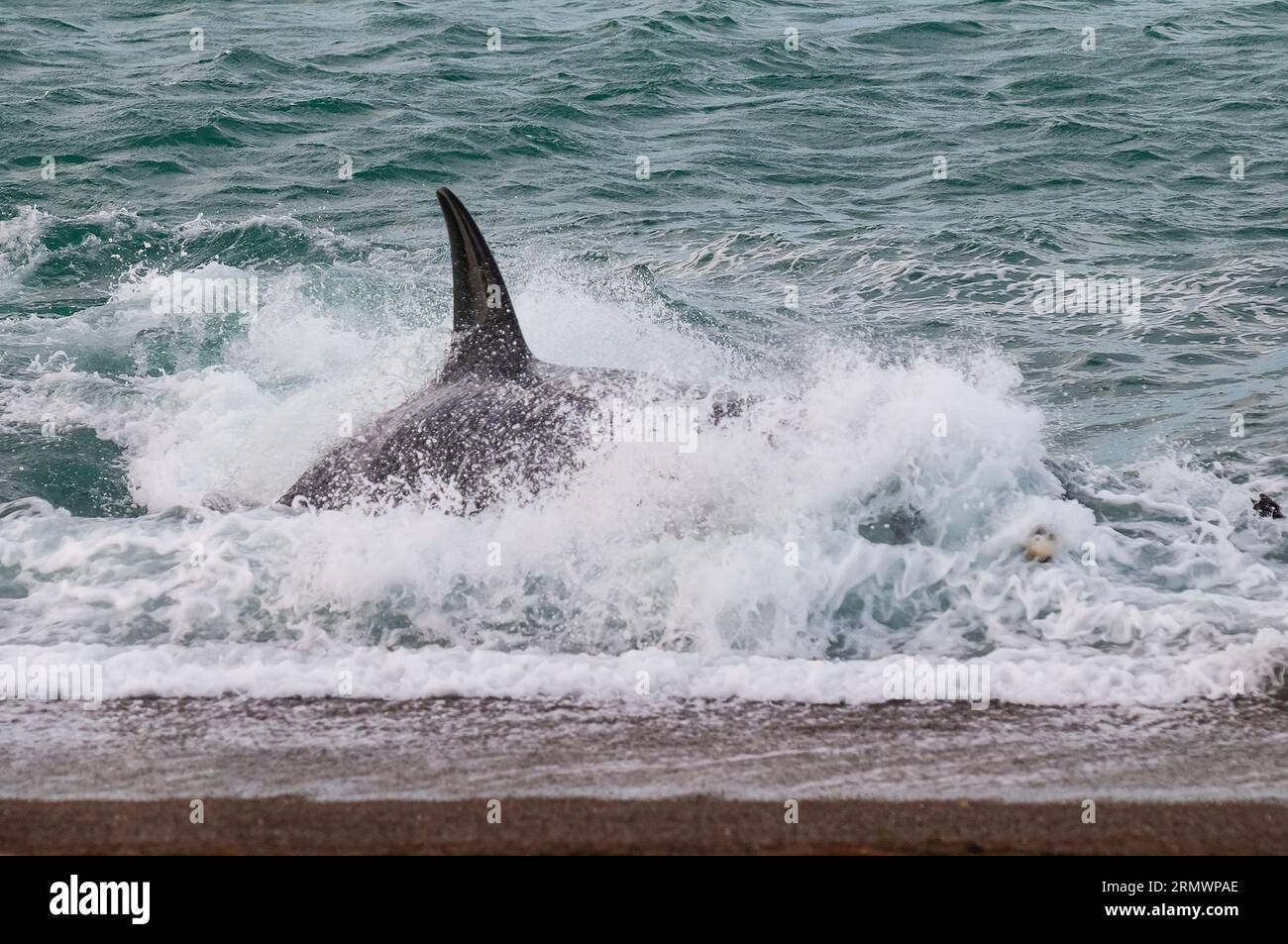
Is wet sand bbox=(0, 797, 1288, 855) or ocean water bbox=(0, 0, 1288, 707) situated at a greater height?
ocean water bbox=(0, 0, 1288, 707)

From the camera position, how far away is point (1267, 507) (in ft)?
25.4

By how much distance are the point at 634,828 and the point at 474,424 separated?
3854 millimetres

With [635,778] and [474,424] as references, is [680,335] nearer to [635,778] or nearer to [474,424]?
[474,424]

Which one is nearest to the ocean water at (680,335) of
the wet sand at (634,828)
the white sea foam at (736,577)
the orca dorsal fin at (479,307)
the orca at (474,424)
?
the white sea foam at (736,577)

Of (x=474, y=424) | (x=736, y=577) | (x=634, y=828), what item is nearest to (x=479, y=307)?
(x=474, y=424)

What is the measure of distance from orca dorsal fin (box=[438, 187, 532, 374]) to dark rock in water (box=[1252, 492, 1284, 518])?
428 cm

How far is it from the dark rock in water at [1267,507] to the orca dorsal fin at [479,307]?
428 centimetres

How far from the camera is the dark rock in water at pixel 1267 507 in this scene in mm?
7668

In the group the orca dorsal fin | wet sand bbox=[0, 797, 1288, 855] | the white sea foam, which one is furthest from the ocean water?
wet sand bbox=[0, 797, 1288, 855]

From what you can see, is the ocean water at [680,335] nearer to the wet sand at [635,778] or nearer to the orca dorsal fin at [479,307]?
the wet sand at [635,778]

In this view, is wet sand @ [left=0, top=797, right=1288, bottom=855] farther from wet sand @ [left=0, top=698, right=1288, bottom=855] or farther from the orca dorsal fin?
the orca dorsal fin

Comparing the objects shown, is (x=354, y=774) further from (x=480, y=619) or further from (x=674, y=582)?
(x=674, y=582)

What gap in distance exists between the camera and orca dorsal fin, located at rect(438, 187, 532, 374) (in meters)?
7.87
